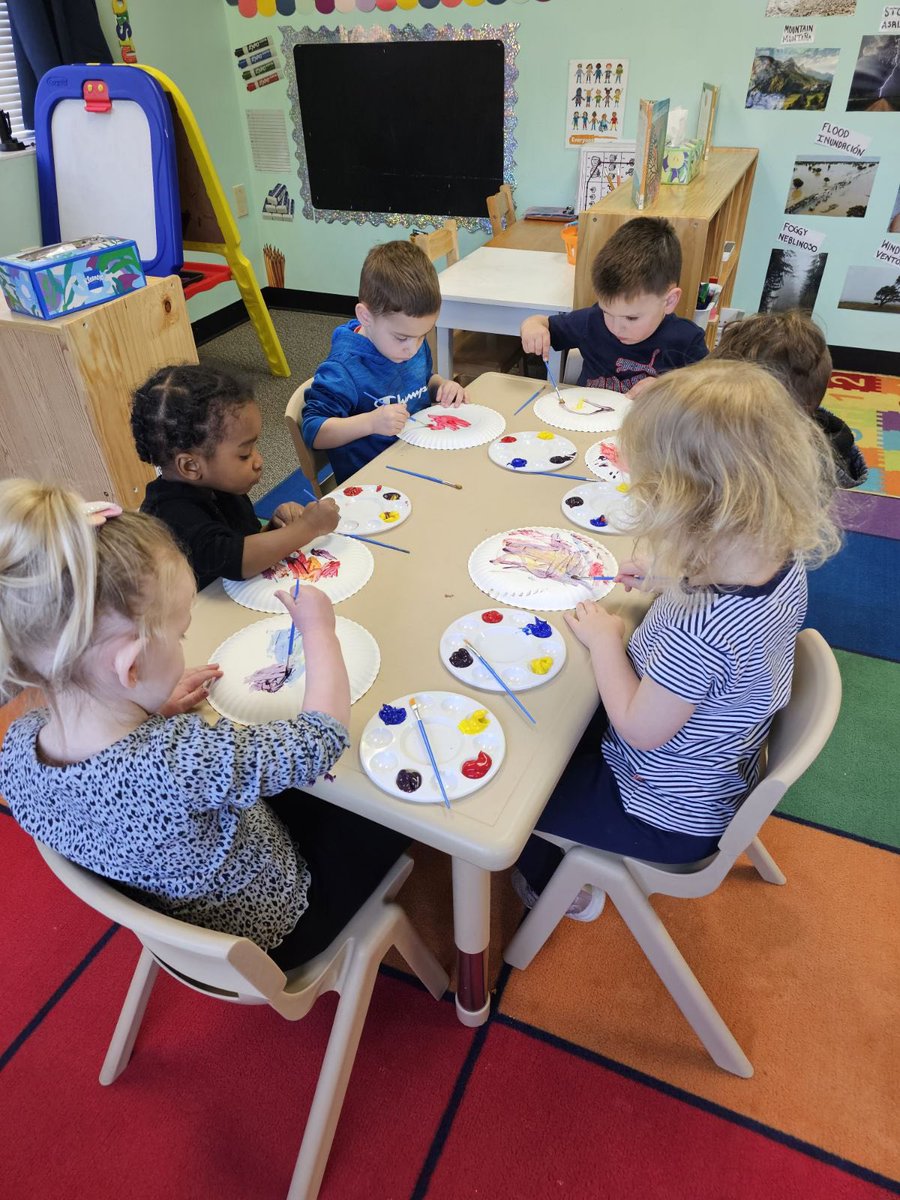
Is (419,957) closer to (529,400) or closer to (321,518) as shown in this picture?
(321,518)

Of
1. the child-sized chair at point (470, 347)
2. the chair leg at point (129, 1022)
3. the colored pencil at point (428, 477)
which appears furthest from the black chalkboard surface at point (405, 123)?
the chair leg at point (129, 1022)

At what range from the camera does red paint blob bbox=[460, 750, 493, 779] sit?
0.80 meters

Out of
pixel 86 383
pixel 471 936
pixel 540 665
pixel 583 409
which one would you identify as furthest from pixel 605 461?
pixel 86 383

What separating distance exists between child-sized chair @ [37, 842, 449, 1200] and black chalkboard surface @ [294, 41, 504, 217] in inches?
124

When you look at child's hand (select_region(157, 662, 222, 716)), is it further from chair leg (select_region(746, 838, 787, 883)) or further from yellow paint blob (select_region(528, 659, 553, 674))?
chair leg (select_region(746, 838, 787, 883))

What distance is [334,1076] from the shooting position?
3.16ft

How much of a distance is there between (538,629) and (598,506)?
1.12 feet

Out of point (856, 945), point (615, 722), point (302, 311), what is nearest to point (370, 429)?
point (615, 722)

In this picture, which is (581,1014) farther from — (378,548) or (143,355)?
(143,355)

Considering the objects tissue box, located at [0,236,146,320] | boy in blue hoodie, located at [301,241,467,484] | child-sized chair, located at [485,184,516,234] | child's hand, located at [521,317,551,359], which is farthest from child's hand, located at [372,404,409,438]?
child-sized chair, located at [485,184,516,234]

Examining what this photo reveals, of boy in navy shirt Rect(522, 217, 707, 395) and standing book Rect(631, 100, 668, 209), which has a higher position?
standing book Rect(631, 100, 668, 209)

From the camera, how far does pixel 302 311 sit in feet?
13.0

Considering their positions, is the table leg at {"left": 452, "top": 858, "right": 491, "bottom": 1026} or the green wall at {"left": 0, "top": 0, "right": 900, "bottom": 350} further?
the green wall at {"left": 0, "top": 0, "right": 900, "bottom": 350}

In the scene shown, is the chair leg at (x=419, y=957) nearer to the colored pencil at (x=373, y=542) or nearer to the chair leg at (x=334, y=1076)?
the chair leg at (x=334, y=1076)
